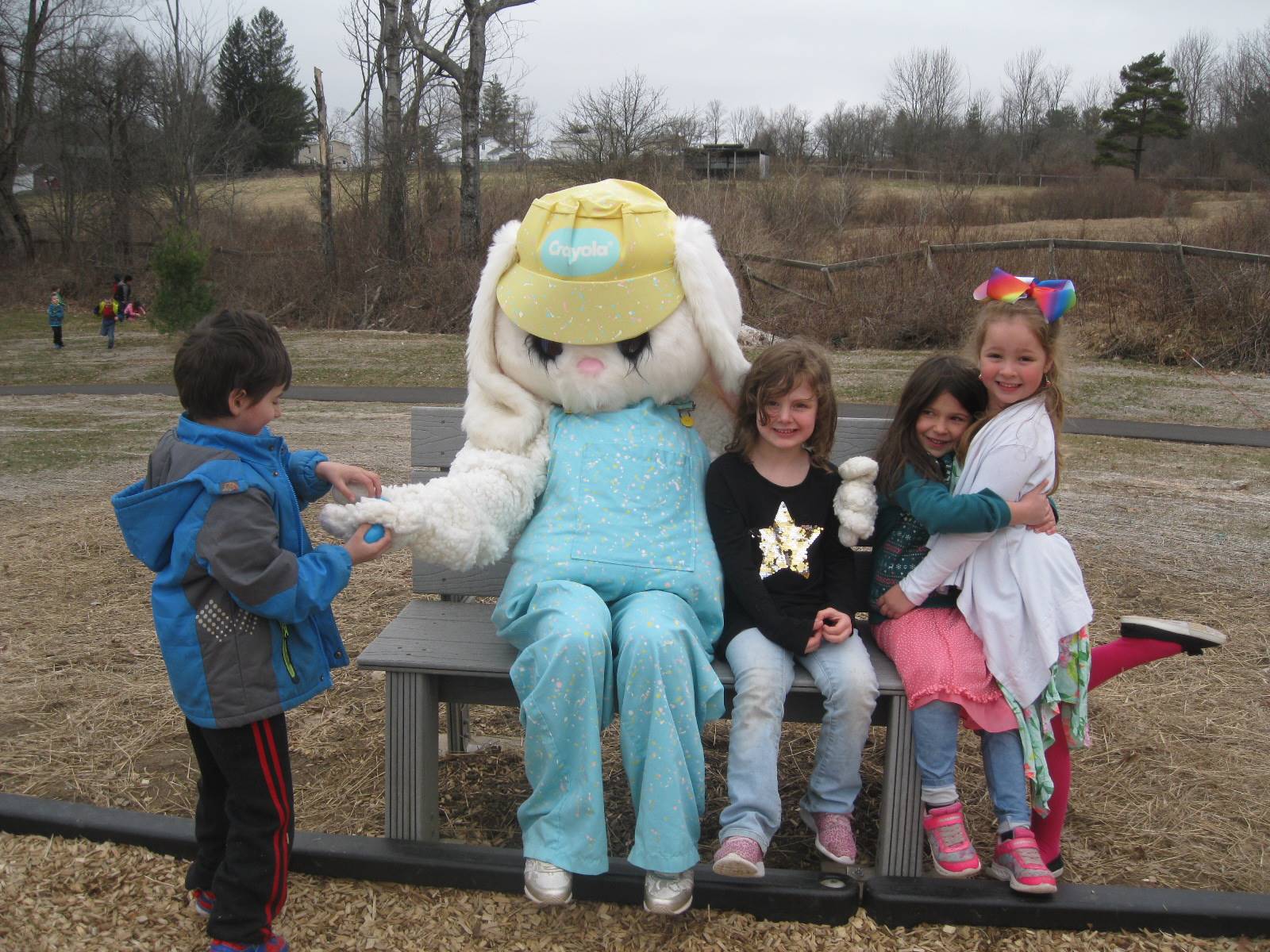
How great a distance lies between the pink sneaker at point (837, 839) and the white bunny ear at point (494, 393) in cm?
120

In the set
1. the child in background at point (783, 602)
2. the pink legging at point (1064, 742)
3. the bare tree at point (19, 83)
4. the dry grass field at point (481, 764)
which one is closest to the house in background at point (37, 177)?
the bare tree at point (19, 83)

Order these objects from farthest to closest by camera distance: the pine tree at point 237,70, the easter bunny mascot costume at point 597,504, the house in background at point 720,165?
the pine tree at point 237,70, the house in background at point 720,165, the easter bunny mascot costume at point 597,504

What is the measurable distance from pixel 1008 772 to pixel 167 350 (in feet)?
54.5

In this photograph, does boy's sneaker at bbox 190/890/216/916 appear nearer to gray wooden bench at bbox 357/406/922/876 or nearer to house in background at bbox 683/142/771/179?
gray wooden bench at bbox 357/406/922/876

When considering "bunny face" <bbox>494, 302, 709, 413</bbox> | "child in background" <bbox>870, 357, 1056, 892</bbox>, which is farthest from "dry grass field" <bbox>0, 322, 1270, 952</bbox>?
"bunny face" <bbox>494, 302, 709, 413</bbox>

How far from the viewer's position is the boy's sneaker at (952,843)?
2359mm

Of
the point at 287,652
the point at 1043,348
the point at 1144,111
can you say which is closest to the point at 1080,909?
the point at 1043,348

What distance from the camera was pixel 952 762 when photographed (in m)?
2.37

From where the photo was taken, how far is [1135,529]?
18.3 feet

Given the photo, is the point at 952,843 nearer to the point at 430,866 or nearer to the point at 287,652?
the point at 430,866

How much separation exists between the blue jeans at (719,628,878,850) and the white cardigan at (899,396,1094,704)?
0.27 meters

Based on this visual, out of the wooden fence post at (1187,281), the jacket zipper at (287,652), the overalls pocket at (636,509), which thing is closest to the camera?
the jacket zipper at (287,652)

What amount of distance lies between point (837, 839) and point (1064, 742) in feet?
1.92

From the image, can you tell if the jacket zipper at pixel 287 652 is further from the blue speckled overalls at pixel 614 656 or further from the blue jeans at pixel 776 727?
the blue jeans at pixel 776 727
